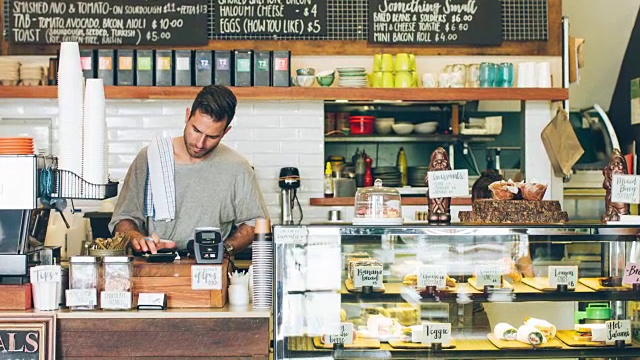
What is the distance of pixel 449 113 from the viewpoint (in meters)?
7.86

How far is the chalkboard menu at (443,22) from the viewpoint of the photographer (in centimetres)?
641

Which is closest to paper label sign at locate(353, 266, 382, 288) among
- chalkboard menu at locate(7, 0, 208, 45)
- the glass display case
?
the glass display case

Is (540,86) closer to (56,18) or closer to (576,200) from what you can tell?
(576,200)

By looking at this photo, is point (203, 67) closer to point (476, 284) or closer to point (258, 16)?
point (258, 16)

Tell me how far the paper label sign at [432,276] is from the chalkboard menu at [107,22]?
3.46 meters

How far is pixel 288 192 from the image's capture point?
20.7ft

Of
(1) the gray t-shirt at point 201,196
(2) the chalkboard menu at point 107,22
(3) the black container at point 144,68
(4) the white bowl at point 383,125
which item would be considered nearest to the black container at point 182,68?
(3) the black container at point 144,68

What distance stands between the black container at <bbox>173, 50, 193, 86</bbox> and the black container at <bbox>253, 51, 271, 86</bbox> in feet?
1.42

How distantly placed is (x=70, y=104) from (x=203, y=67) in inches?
112

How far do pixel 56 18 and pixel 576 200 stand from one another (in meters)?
4.84

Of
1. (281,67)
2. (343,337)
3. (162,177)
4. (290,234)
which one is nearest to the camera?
(290,234)

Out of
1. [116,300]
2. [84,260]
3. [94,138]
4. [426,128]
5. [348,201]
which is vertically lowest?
[116,300]

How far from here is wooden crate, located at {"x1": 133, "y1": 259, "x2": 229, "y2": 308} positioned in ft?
10.8

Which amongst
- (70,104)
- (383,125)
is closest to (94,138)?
(70,104)
